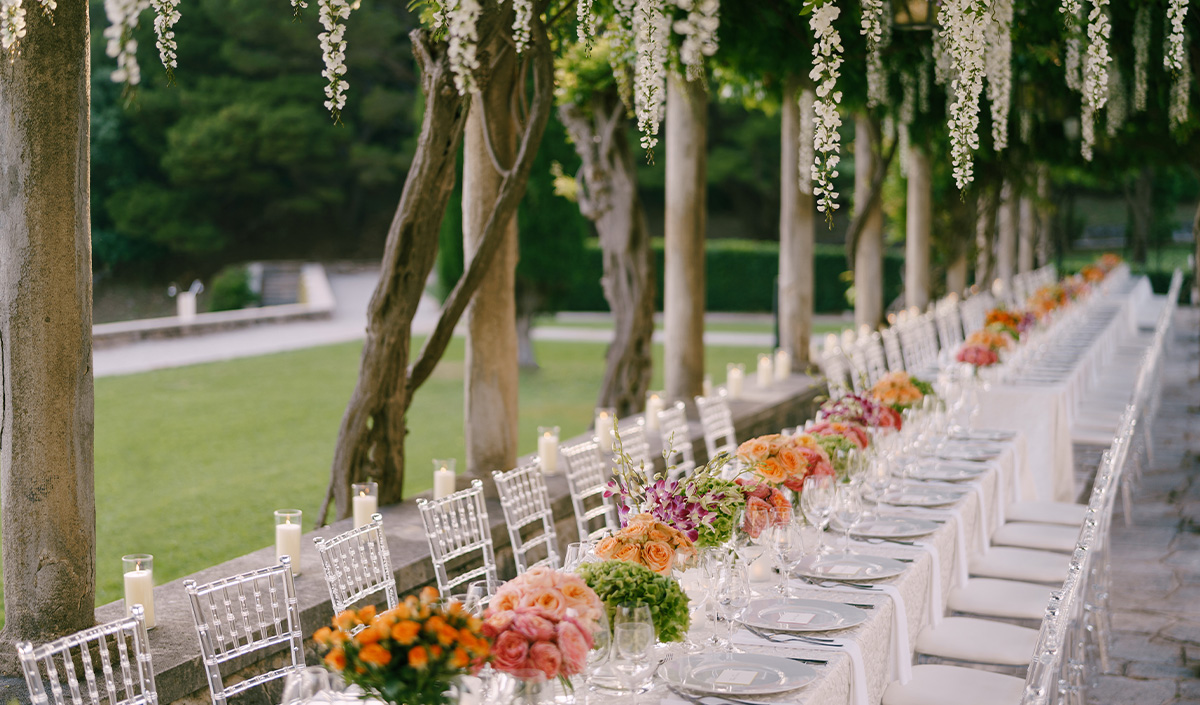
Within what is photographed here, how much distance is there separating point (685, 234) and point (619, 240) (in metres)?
0.39

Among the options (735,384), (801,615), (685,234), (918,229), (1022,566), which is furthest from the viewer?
(918,229)

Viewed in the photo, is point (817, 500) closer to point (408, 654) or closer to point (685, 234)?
point (408, 654)

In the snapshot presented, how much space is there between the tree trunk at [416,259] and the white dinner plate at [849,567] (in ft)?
5.72

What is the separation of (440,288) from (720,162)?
12.3 metres

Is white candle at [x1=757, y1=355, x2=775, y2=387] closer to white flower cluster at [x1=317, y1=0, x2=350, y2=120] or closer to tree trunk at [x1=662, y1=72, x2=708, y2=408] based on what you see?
tree trunk at [x1=662, y1=72, x2=708, y2=408]

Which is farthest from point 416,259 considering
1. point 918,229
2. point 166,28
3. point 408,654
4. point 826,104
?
point 918,229

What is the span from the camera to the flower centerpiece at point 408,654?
5.43 feet

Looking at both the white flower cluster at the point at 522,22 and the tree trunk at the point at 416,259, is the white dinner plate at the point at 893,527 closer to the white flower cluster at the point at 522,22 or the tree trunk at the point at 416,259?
the tree trunk at the point at 416,259

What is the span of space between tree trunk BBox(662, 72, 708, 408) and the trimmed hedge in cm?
1360

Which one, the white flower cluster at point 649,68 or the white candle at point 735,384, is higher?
the white flower cluster at point 649,68

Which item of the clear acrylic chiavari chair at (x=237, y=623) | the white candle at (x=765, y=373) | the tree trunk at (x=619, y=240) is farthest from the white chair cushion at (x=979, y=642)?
the white candle at (x=765, y=373)

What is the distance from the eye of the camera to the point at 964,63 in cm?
353

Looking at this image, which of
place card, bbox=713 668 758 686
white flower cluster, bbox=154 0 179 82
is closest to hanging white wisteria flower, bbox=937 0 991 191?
place card, bbox=713 668 758 686

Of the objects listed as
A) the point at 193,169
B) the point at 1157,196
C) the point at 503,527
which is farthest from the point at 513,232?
the point at 1157,196
